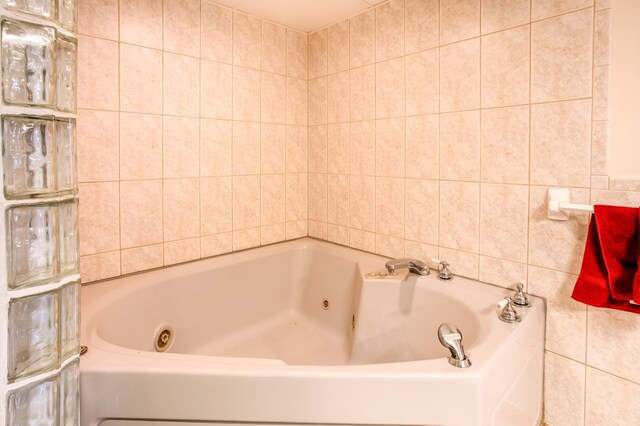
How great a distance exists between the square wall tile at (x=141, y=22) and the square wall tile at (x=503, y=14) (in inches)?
52.0

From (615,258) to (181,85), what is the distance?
1736 millimetres

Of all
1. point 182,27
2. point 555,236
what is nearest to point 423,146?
point 555,236

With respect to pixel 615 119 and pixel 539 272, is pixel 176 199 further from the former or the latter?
pixel 615 119

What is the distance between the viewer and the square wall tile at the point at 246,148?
1804 millimetres

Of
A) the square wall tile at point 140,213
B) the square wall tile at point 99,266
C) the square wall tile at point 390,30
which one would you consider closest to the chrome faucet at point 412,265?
the square wall tile at point 390,30

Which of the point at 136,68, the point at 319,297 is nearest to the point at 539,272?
the point at 319,297

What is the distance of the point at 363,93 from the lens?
1771 millimetres

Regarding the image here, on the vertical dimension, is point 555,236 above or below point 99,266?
above

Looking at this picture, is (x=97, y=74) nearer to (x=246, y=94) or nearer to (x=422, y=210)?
(x=246, y=94)

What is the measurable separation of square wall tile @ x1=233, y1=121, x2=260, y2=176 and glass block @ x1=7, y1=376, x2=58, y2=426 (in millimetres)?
1394

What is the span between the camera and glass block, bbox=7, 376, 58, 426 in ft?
1.49

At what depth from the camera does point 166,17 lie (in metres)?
1.51

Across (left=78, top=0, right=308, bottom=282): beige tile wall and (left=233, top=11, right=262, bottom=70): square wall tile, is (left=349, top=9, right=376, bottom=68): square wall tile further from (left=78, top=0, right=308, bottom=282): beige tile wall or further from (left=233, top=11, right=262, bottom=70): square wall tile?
(left=233, top=11, right=262, bottom=70): square wall tile

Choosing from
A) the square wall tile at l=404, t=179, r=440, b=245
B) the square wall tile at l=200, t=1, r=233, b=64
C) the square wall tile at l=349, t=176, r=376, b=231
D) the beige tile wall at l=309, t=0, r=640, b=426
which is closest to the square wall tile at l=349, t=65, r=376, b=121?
the beige tile wall at l=309, t=0, r=640, b=426
